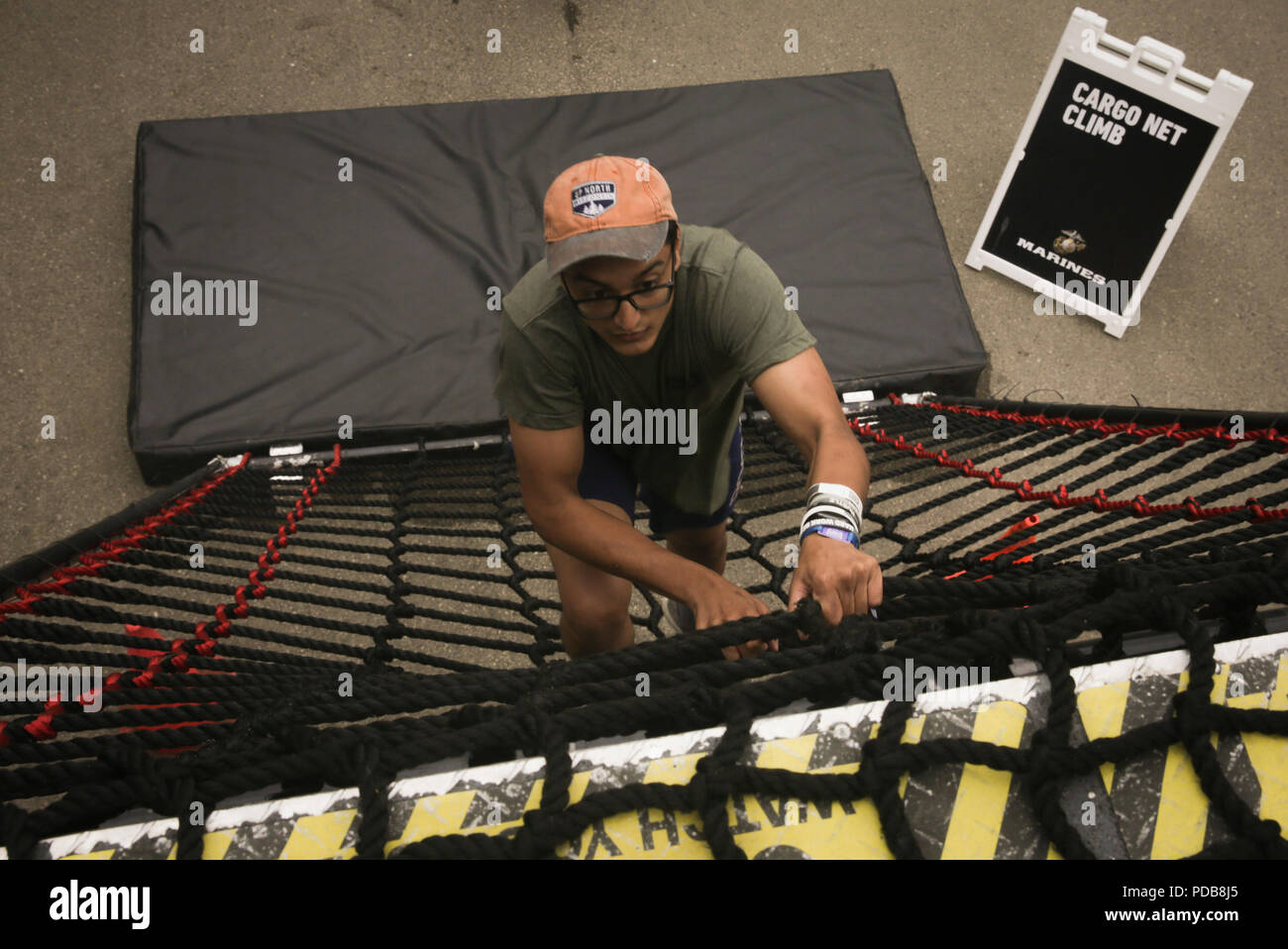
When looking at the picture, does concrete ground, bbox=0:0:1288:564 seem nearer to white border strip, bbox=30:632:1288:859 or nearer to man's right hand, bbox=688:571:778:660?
man's right hand, bbox=688:571:778:660

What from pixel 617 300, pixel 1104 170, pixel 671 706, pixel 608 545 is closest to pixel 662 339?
pixel 617 300

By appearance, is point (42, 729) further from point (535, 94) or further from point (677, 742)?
point (535, 94)

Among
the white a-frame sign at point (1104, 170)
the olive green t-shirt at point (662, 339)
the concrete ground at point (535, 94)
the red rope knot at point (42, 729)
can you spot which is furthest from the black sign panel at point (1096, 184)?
the red rope knot at point (42, 729)

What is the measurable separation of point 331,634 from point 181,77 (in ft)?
7.66

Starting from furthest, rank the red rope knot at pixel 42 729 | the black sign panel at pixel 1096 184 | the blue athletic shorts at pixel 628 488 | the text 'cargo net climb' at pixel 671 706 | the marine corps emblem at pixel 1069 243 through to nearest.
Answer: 1. the marine corps emblem at pixel 1069 243
2. the black sign panel at pixel 1096 184
3. the blue athletic shorts at pixel 628 488
4. the red rope knot at pixel 42 729
5. the text 'cargo net climb' at pixel 671 706

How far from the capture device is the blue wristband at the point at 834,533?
115cm

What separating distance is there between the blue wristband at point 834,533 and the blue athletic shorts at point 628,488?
17.7 inches

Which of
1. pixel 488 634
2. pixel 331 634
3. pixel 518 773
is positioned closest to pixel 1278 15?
pixel 488 634

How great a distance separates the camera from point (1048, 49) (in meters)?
3.54

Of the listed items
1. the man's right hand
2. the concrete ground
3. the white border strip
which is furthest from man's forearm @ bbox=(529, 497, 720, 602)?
the concrete ground

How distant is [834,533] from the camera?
45.4 inches

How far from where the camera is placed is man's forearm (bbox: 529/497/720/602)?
1312mm

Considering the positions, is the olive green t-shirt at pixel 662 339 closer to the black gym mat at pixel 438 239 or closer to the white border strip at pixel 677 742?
the white border strip at pixel 677 742

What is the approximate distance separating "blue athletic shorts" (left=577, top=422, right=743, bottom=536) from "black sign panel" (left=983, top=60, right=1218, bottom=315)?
164 centimetres
